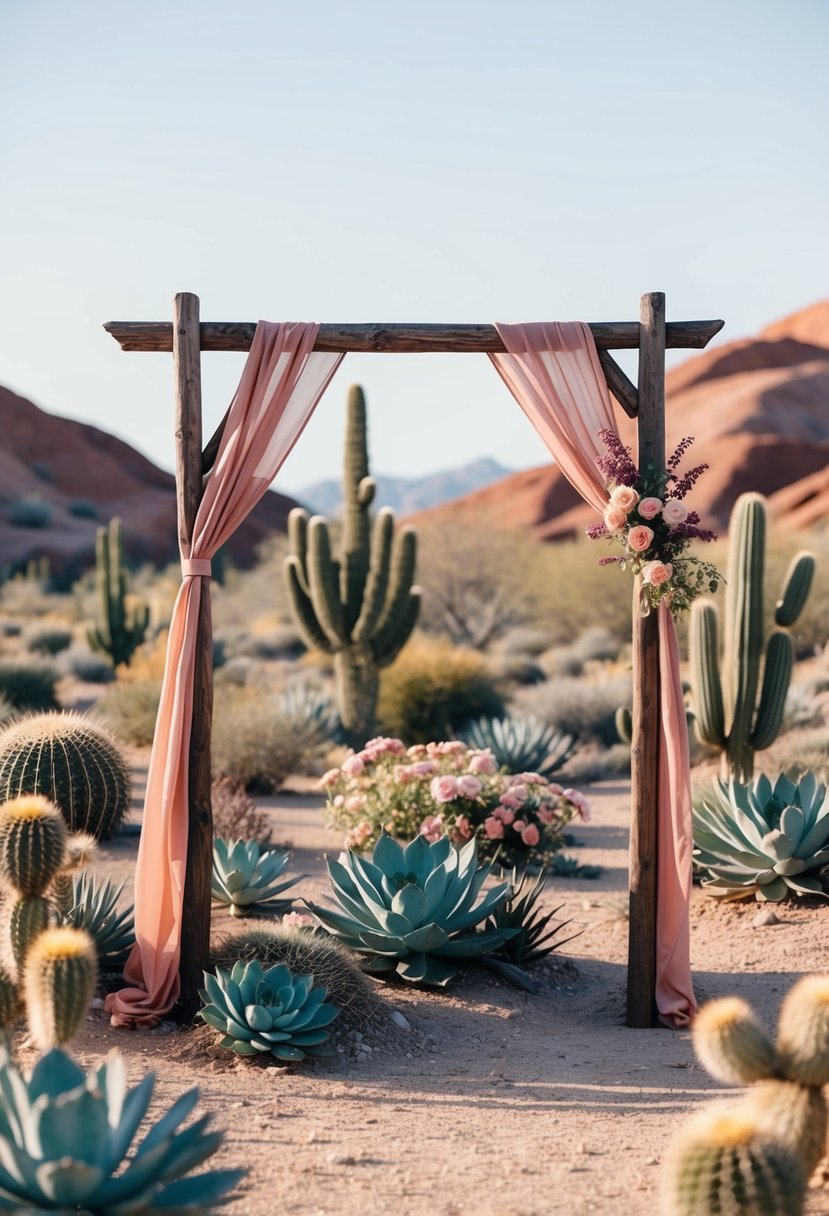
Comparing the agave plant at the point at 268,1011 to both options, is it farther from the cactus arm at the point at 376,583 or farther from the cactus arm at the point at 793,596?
the cactus arm at the point at 376,583

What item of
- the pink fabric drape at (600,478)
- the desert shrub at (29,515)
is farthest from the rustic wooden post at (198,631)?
the desert shrub at (29,515)

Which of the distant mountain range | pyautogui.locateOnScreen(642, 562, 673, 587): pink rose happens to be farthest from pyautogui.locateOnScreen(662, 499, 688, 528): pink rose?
the distant mountain range

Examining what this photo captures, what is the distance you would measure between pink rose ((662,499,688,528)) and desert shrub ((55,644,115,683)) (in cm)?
1771

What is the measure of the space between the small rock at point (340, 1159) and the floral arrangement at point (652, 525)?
9.86ft

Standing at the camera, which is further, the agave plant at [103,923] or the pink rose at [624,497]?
the agave plant at [103,923]

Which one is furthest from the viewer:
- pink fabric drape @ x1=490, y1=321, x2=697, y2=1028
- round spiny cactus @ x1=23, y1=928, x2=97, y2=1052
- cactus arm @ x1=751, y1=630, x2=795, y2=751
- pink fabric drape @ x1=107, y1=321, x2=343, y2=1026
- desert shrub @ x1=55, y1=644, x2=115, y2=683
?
desert shrub @ x1=55, y1=644, x2=115, y2=683

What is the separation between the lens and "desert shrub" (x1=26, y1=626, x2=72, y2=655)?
25.9 metres

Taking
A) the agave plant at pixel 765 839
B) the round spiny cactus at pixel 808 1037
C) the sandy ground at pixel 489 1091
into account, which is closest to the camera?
the round spiny cactus at pixel 808 1037

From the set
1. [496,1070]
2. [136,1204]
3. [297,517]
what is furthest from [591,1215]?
[297,517]

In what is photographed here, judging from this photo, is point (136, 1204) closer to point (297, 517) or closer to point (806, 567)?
point (806, 567)

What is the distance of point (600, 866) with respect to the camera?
10.5 m

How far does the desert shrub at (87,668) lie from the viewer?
22.6m

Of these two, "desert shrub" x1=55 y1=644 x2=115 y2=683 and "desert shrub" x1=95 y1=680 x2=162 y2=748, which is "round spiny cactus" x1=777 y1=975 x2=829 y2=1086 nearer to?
"desert shrub" x1=95 y1=680 x2=162 y2=748

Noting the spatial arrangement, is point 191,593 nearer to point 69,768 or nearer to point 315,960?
point 315,960
